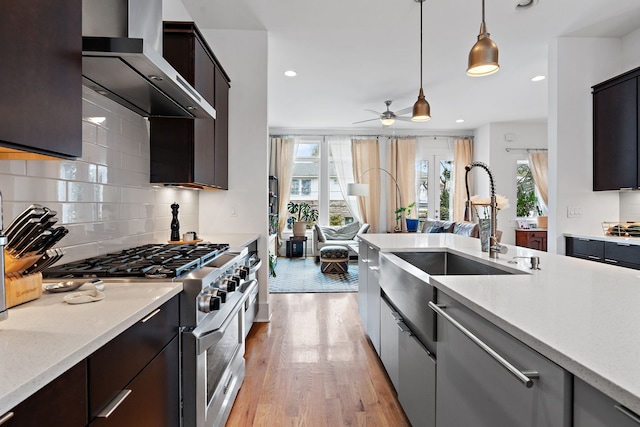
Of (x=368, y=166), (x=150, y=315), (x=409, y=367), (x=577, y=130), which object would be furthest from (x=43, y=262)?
(x=368, y=166)

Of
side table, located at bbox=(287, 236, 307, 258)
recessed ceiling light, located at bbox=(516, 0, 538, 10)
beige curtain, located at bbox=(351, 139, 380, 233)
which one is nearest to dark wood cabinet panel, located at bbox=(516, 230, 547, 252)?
beige curtain, located at bbox=(351, 139, 380, 233)

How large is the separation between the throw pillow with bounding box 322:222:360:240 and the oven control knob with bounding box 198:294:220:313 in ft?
18.9

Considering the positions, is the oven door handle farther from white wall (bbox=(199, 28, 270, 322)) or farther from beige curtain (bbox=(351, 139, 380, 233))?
beige curtain (bbox=(351, 139, 380, 233))

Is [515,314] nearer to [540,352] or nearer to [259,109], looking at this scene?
[540,352]

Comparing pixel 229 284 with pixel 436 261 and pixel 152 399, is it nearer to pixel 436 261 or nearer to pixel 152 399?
pixel 152 399

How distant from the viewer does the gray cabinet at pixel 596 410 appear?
1.72ft

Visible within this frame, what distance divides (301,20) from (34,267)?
9.69ft

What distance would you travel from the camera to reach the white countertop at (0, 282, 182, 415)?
567 millimetres

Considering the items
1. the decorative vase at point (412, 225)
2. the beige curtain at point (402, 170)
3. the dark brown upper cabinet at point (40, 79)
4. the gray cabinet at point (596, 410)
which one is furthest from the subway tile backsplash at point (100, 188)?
the beige curtain at point (402, 170)

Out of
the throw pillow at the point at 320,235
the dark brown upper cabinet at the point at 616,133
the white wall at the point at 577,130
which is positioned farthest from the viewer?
the throw pillow at the point at 320,235

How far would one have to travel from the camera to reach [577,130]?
11.2 ft

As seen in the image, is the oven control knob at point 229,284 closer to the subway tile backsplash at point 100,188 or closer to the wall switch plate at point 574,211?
the subway tile backsplash at point 100,188

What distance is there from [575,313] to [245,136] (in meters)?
2.97

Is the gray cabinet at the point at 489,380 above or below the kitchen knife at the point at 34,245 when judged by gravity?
below
